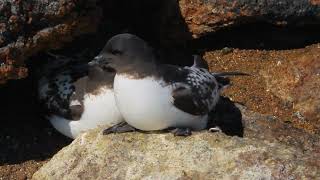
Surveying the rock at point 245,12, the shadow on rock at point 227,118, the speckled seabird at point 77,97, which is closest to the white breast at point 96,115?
the speckled seabird at point 77,97

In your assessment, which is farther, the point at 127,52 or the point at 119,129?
the point at 119,129

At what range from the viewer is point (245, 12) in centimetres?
645

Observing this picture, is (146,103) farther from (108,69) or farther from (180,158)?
(108,69)

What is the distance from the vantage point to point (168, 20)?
680cm

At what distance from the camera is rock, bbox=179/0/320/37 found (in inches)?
253

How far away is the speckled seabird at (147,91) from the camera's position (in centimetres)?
542

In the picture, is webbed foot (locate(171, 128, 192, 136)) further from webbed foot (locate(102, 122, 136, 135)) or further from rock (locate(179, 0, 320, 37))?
rock (locate(179, 0, 320, 37))

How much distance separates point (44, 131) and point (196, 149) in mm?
1757

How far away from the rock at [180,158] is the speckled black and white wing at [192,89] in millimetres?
264

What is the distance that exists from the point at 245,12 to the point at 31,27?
2.04m

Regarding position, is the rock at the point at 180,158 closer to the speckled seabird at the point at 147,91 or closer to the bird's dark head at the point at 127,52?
the speckled seabird at the point at 147,91

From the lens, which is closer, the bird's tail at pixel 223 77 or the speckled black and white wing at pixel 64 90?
the speckled black and white wing at pixel 64 90

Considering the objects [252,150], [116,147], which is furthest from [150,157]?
[252,150]

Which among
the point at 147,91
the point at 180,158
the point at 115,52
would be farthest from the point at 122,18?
the point at 180,158
